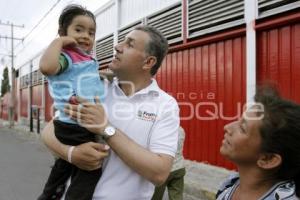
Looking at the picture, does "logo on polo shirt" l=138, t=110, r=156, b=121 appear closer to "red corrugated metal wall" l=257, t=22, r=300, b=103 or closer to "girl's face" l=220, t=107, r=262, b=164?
"girl's face" l=220, t=107, r=262, b=164

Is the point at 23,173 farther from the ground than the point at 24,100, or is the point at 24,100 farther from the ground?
the point at 24,100

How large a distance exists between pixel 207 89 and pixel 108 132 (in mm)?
7443

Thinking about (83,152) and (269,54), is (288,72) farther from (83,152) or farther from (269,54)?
(83,152)

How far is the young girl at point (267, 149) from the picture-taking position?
72.0 inches

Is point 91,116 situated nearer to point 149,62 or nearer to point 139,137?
point 139,137

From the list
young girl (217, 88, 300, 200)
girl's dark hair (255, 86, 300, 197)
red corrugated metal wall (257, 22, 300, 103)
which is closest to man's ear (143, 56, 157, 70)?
young girl (217, 88, 300, 200)

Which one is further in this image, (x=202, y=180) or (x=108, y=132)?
(x=202, y=180)

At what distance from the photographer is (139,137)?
6.93 feet

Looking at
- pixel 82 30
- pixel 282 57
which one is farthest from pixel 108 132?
pixel 282 57

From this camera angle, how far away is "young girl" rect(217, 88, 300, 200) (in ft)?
6.00

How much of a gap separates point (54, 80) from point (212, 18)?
685 cm

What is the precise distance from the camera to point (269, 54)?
24.7 ft

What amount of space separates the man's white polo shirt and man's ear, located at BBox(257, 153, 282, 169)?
44 centimetres

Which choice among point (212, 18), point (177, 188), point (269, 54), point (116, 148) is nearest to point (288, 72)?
point (269, 54)
